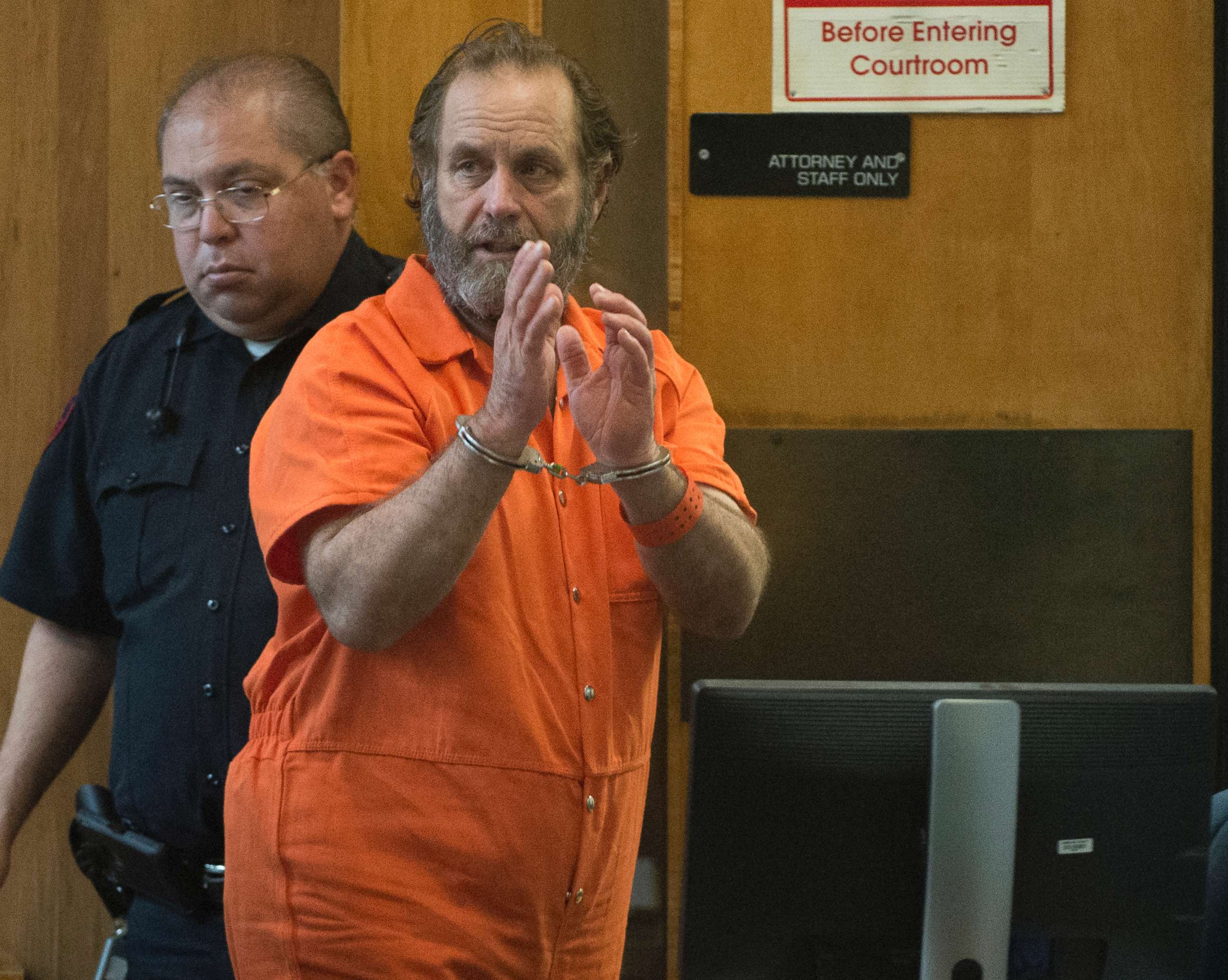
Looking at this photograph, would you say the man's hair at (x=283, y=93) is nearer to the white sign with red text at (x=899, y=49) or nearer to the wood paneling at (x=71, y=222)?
the wood paneling at (x=71, y=222)

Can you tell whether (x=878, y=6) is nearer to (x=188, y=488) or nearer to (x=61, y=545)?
(x=188, y=488)

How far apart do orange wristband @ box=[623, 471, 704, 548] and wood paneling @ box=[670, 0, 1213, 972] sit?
0.73m

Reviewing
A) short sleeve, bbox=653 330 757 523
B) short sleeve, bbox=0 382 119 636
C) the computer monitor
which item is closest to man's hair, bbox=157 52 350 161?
short sleeve, bbox=0 382 119 636

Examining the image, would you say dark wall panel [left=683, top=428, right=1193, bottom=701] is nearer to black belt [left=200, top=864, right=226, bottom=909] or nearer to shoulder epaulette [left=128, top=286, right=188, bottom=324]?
black belt [left=200, top=864, right=226, bottom=909]

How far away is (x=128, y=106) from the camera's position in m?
2.04

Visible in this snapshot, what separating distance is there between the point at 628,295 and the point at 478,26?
465mm

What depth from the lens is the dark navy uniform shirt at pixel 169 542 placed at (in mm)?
1685

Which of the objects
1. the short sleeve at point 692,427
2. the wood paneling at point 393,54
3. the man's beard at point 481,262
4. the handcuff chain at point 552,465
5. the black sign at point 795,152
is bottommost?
the handcuff chain at point 552,465

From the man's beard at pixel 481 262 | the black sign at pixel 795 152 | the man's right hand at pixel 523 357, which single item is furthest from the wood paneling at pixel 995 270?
the man's right hand at pixel 523 357

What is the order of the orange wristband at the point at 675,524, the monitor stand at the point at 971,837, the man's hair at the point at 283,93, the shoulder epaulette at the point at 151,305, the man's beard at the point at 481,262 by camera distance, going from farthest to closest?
the shoulder epaulette at the point at 151,305 < the man's hair at the point at 283,93 < the man's beard at the point at 481,262 < the orange wristband at the point at 675,524 < the monitor stand at the point at 971,837

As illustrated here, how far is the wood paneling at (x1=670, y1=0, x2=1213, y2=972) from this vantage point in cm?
200

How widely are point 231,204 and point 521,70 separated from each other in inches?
20.4

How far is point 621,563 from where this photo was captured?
4.71 ft

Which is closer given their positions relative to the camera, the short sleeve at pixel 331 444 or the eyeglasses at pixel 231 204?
the short sleeve at pixel 331 444
